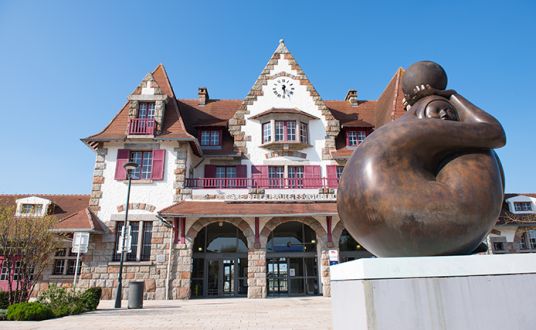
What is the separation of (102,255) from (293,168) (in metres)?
10.3

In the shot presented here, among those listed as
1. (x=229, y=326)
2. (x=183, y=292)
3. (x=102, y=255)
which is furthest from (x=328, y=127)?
(x=229, y=326)

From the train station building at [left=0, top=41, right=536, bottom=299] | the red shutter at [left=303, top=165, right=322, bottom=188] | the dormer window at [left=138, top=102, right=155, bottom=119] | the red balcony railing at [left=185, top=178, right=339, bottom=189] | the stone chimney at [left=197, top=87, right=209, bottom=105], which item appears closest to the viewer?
the train station building at [left=0, top=41, right=536, bottom=299]

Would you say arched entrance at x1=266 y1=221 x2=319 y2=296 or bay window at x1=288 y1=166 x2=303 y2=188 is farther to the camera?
bay window at x1=288 y1=166 x2=303 y2=188

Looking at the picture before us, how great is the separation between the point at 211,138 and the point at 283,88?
5.30 metres

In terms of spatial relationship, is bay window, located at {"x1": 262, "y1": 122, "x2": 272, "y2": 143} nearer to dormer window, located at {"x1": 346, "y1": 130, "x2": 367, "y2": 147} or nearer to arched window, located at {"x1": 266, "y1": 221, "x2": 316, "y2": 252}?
dormer window, located at {"x1": 346, "y1": 130, "x2": 367, "y2": 147}

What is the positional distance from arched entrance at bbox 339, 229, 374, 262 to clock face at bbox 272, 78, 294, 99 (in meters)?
8.72

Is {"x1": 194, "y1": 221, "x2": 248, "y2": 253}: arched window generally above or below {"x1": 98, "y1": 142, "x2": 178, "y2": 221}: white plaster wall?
below

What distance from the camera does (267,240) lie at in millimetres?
16266

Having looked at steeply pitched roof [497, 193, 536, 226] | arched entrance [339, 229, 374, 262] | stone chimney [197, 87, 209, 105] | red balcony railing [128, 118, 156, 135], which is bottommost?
arched entrance [339, 229, 374, 262]

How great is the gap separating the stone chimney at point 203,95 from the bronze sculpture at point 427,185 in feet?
69.0

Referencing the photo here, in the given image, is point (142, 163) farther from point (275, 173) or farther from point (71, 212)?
point (275, 173)

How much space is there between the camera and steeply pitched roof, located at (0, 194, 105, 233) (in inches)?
594

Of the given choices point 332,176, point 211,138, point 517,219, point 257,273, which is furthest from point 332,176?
point 517,219

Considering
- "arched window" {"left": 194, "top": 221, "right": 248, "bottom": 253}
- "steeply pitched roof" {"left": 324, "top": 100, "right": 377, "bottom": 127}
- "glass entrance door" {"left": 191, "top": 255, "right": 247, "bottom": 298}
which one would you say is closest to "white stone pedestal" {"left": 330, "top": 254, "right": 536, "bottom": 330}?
"glass entrance door" {"left": 191, "top": 255, "right": 247, "bottom": 298}
